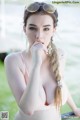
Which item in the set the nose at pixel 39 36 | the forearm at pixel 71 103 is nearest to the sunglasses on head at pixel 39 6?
the nose at pixel 39 36

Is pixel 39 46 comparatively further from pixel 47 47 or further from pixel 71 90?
pixel 71 90

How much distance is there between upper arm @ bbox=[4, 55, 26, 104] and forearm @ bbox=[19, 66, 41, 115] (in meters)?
0.06

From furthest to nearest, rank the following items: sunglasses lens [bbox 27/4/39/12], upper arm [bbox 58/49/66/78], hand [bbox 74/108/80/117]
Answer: hand [bbox 74/108/80/117]
upper arm [bbox 58/49/66/78]
sunglasses lens [bbox 27/4/39/12]

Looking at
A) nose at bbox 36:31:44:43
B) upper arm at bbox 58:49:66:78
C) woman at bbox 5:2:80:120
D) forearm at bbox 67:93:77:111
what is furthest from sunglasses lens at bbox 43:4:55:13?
forearm at bbox 67:93:77:111

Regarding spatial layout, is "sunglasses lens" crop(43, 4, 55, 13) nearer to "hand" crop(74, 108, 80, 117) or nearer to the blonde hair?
the blonde hair

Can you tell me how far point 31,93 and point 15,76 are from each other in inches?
5.6

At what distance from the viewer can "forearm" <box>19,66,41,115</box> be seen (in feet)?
5.00

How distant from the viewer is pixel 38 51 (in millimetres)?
1602

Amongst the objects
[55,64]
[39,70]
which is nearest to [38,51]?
→ [39,70]

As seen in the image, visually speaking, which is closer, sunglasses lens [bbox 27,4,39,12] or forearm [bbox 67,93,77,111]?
sunglasses lens [bbox 27,4,39,12]

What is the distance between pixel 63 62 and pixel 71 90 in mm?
192

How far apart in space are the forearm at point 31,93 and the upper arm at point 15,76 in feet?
0.21

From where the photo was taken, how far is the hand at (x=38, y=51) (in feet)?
5.21

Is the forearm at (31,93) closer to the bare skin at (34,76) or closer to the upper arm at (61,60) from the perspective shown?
the bare skin at (34,76)
